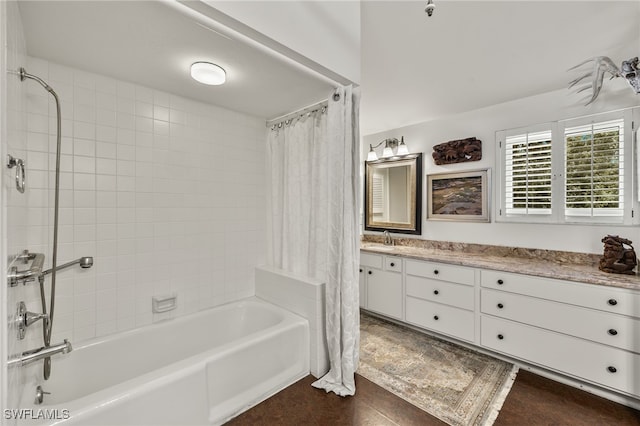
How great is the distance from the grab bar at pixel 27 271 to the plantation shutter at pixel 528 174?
3.52 meters

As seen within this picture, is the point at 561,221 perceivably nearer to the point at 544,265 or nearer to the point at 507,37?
the point at 544,265

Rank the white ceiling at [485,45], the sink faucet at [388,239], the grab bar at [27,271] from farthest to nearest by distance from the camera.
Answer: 1. the sink faucet at [388,239]
2. the white ceiling at [485,45]
3. the grab bar at [27,271]

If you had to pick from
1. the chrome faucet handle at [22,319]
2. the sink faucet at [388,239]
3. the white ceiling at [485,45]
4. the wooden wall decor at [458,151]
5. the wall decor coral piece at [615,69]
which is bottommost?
the chrome faucet handle at [22,319]

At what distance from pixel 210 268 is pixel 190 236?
1.11 ft

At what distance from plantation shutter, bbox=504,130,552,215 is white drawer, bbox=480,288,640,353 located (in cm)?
92

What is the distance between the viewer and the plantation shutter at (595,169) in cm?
218

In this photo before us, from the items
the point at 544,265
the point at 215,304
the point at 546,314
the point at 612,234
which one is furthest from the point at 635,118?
the point at 215,304

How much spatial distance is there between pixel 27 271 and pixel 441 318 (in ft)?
9.64

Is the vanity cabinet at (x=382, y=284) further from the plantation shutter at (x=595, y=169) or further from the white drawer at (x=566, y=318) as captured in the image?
the plantation shutter at (x=595, y=169)

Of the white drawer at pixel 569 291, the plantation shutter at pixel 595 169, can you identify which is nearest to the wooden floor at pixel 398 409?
the white drawer at pixel 569 291

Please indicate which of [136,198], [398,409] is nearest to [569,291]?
[398,409]

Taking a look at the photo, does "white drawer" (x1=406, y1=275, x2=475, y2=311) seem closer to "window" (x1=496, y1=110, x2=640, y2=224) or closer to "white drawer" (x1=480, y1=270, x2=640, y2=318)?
"white drawer" (x1=480, y1=270, x2=640, y2=318)

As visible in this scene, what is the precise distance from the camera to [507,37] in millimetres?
1780

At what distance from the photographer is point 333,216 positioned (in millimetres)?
2020
